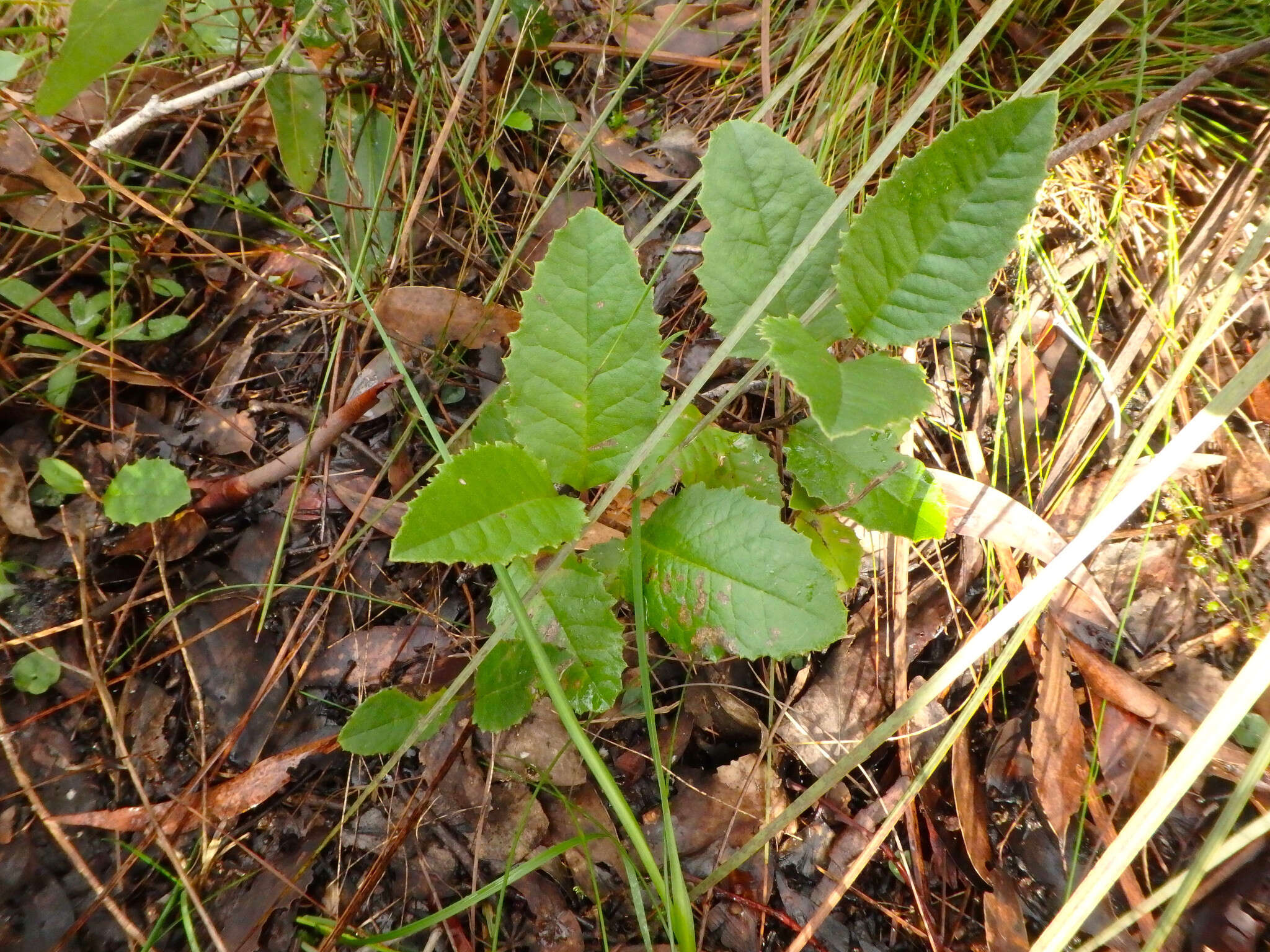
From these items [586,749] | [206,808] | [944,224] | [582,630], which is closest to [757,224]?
[944,224]

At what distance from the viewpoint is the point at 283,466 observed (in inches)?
68.5

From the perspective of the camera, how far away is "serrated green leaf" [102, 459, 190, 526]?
5.32 feet

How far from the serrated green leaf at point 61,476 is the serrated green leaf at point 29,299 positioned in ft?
1.16

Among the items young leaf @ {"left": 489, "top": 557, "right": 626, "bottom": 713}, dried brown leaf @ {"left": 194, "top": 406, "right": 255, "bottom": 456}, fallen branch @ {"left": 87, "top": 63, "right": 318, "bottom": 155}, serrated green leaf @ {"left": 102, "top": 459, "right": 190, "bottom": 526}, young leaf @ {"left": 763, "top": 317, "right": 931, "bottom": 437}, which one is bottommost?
serrated green leaf @ {"left": 102, "top": 459, "right": 190, "bottom": 526}

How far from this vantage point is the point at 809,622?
3.81 ft

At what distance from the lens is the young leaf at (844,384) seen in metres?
1.00

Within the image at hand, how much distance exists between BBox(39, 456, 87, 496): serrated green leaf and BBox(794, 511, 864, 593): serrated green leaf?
1.57 metres

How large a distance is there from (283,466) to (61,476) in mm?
461

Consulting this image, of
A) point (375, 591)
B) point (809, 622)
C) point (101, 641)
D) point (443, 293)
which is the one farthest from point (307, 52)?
point (809, 622)

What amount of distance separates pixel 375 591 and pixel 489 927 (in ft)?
2.32

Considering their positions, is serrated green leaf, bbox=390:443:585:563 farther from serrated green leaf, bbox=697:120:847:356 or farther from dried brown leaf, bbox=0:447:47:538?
dried brown leaf, bbox=0:447:47:538

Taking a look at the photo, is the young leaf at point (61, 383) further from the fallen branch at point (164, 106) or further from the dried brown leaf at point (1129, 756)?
the dried brown leaf at point (1129, 756)

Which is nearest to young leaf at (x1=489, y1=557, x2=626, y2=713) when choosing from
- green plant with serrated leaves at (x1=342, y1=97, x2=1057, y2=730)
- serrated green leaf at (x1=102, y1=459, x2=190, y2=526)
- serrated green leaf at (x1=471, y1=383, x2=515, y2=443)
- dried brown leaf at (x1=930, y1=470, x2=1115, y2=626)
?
green plant with serrated leaves at (x1=342, y1=97, x2=1057, y2=730)

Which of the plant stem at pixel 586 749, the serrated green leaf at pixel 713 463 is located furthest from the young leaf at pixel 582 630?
the serrated green leaf at pixel 713 463
